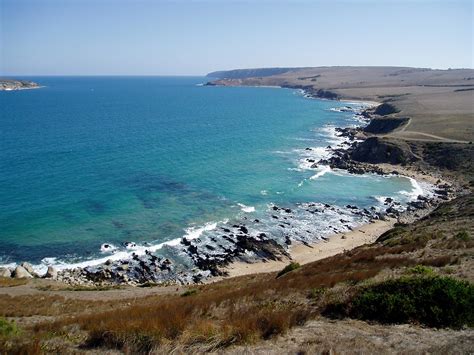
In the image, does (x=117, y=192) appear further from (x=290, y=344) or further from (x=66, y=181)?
(x=290, y=344)

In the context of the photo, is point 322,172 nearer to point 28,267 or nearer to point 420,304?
point 28,267

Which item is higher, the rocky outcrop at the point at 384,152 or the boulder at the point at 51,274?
the rocky outcrop at the point at 384,152

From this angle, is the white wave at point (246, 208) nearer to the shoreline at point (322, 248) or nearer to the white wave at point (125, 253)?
the white wave at point (125, 253)

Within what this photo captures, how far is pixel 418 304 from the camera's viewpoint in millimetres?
12000

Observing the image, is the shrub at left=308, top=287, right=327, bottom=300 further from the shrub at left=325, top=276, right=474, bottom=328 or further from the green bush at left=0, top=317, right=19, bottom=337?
the green bush at left=0, top=317, right=19, bottom=337

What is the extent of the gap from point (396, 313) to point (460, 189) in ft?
186

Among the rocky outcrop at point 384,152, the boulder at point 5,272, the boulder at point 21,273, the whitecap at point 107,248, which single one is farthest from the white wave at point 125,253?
the rocky outcrop at point 384,152

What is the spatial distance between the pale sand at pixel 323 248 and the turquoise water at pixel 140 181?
8.49 metres

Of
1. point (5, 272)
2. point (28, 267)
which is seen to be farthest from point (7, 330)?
point (28, 267)

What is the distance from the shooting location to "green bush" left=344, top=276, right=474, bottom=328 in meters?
11.5

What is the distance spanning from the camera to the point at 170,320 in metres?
11.7

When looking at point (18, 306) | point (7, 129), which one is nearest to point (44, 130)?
point (7, 129)

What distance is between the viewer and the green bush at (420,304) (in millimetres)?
11477

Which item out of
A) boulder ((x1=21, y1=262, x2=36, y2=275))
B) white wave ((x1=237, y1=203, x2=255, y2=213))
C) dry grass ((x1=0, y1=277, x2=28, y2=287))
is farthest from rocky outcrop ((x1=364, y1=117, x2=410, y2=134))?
dry grass ((x1=0, y1=277, x2=28, y2=287))
